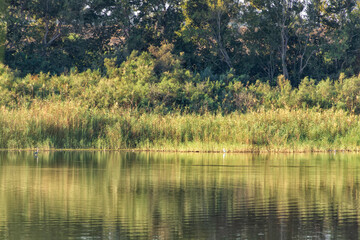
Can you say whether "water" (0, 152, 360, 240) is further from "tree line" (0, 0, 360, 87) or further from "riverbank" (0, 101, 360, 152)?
"tree line" (0, 0, 360, 87)

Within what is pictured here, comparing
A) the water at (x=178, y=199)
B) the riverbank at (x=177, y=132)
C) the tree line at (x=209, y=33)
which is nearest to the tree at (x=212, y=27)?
the tree line at (x=209, y=33)

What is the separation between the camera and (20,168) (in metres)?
19.6

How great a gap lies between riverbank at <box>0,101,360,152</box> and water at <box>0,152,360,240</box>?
5116 mm

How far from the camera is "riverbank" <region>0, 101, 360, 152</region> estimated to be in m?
27.9

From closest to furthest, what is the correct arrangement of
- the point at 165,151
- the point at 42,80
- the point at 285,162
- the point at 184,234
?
the point at 184,234 < the point at 285,162 < the point at 165,151 < the point at 42,80

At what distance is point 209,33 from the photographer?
49781mm

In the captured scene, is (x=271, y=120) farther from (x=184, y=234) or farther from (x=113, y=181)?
(x=184, y=234)

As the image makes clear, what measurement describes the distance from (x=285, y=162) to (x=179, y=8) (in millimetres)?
31048

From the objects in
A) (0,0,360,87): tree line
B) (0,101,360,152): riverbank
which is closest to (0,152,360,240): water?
(0,101,360,152): riverbank

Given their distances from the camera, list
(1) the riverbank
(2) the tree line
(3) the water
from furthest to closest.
A: (2) the tree line < (1) the riverbank < (3) the water

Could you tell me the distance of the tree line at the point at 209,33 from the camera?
4866 centimetres

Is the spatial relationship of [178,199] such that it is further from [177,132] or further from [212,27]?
[212,27]

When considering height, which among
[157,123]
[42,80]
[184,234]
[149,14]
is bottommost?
[184,234]

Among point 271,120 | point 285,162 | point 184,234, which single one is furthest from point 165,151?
point 184,234
